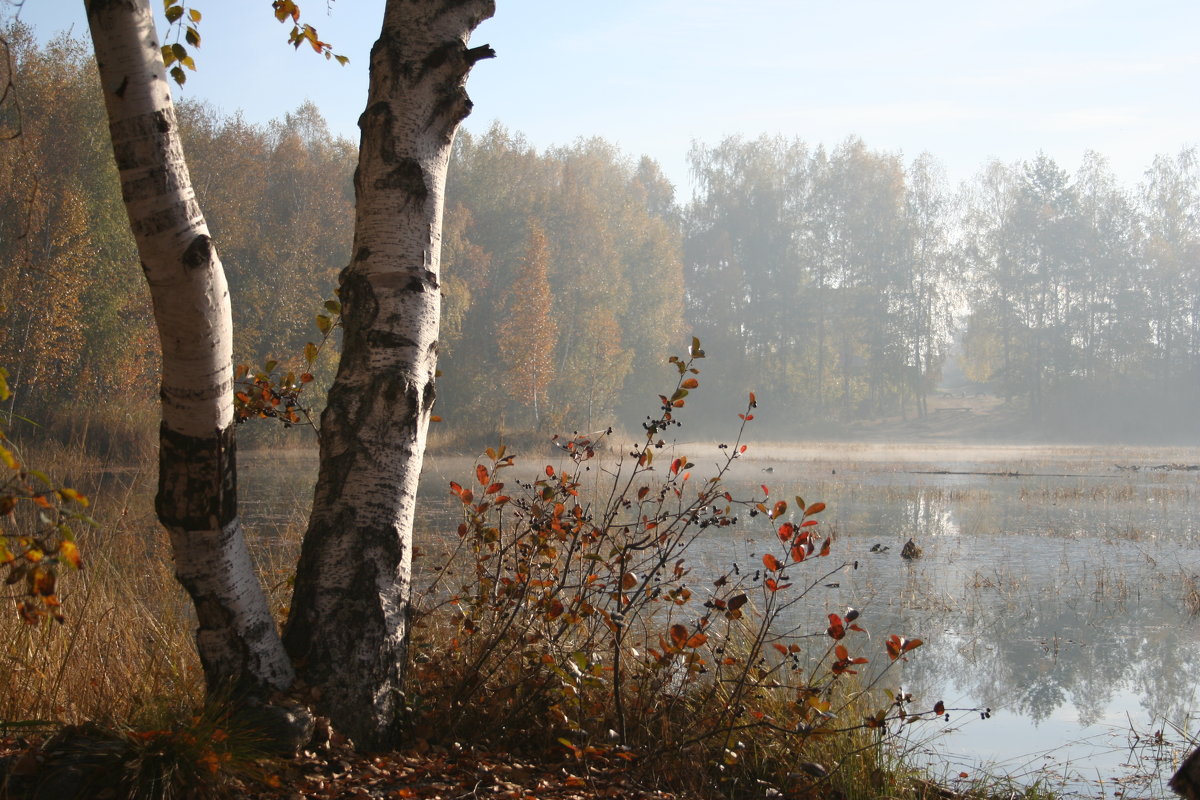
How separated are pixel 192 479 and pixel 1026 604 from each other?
6840 mm

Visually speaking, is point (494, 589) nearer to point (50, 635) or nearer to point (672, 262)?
point (50, 635)

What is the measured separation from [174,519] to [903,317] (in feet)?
157

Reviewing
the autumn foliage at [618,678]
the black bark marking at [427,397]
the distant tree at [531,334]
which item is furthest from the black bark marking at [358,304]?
the distant tree at [531,334]

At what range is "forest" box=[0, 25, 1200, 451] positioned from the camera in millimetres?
31016

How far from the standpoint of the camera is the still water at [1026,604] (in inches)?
184

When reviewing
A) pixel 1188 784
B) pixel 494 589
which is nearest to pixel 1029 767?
pixel 494 589

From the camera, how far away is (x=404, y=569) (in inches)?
113

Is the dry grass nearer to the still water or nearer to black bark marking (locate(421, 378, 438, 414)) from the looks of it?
black bark marking (locate(421, 378, 438, 414))

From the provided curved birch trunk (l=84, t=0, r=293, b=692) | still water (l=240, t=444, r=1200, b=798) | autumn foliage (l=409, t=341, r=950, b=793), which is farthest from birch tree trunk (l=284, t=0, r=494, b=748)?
still water (l=240, t=444, r=1200, b=798)

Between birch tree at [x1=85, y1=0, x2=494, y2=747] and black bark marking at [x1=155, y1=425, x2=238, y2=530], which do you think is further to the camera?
black bark marking at [x1=155, y1=425, x2=238, y2=530]

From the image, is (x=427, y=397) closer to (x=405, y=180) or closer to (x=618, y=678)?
(x=405, y=180)

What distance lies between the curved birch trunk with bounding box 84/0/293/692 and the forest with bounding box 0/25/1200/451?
22936 mm

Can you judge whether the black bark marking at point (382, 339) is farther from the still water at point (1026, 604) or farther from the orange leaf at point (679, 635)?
the still water at point (1026, 604)

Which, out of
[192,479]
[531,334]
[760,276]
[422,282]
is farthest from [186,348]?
[760,276]
